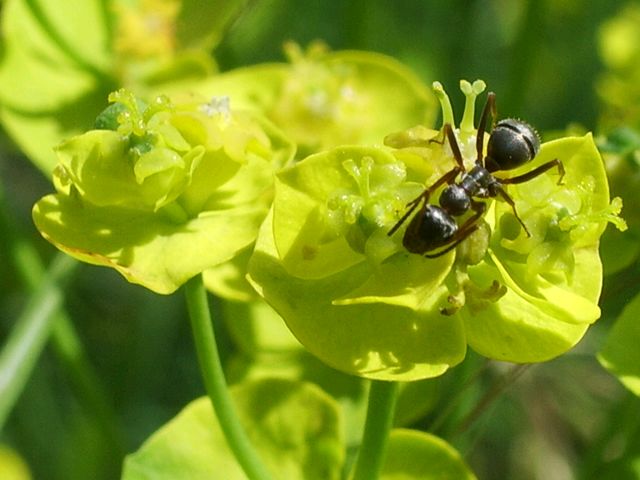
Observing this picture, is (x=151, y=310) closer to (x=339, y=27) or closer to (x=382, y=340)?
(x=339, y=27)

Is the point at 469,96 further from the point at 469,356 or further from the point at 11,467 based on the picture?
the point at 11,467

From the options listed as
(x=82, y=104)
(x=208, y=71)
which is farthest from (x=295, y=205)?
(x=82, y=104)

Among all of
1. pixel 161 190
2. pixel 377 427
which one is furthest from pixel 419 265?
pixel 161 190

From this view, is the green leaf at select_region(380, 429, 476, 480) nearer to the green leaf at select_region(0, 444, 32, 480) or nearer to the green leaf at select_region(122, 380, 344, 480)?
the green leaf at select_region(122, 380, 344, 480)

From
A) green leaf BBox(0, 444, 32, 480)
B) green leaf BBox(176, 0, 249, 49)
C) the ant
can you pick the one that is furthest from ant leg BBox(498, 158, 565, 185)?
green leaf BBox(0, 444, 32, 480)

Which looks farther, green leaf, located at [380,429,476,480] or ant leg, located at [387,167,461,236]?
green leaf, located at [380,429,476,480]

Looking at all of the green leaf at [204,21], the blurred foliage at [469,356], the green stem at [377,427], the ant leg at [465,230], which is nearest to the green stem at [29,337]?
the blurred foliage at [469,356]
